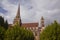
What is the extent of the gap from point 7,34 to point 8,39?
1.97m

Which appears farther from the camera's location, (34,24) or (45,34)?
(34,24)

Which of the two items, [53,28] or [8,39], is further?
[53,28]

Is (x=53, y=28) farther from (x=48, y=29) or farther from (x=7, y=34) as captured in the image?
(x=7, y=34)

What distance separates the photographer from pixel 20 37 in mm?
55781

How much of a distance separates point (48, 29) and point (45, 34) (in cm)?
201

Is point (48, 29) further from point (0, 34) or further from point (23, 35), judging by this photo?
point (0, 34)

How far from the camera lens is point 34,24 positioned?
132m

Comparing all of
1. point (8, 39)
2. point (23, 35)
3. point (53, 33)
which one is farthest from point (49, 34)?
point (8, 39)

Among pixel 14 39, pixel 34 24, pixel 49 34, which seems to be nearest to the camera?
pixel 14 39

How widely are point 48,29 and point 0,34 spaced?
596 inches

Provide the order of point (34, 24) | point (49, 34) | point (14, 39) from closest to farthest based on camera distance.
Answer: point (14, 39) → point (49, 34) → point (34, 24)

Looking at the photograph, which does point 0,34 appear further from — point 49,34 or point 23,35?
point 49,34

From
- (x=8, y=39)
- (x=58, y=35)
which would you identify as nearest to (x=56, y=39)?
(x=58, y=35)

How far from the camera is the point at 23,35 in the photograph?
58031 millimetres
